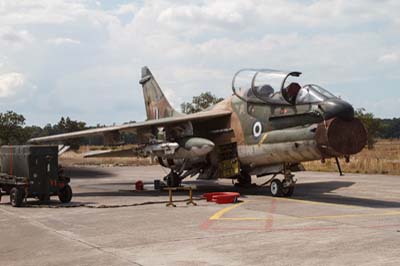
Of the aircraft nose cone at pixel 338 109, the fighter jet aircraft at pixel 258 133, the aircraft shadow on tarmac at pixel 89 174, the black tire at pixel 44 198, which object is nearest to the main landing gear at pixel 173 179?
the fighter jet aircraft at pixel 258 133

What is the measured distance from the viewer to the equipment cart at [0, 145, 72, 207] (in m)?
14.4

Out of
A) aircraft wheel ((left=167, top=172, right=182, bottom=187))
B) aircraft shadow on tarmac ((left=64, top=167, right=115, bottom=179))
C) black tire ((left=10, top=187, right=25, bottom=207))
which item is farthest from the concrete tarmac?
aircraft shadow on tarmac ((left=64, top=167, right=115, bottom=179))

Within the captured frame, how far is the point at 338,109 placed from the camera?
13383 millimetres

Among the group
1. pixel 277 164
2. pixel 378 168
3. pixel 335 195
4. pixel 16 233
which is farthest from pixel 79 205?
pixel 378 168

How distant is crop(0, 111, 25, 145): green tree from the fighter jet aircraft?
31.4 m

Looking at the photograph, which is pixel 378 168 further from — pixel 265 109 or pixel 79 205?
pixel 79 205

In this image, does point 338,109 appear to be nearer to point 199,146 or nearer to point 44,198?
point 199,146

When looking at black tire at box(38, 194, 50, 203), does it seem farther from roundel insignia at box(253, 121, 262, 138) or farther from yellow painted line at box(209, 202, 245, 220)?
roundel insignia at box(253, 121, 262, 138)

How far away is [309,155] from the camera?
14.3 meters

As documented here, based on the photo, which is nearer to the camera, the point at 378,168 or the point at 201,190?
the point at 201,190

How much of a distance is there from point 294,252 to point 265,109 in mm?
8798

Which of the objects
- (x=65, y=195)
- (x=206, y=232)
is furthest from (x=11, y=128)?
(x=206, y=232)

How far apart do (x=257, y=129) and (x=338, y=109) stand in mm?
3409

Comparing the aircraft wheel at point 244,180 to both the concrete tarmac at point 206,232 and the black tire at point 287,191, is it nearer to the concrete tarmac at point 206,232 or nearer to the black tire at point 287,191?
the black tire at point 287,191
